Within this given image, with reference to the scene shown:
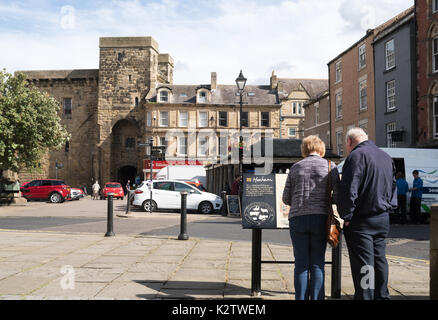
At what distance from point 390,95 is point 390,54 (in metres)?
2.26

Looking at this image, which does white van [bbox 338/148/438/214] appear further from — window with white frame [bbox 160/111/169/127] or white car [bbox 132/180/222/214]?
window with white frame [bbox 160/111/169/127]

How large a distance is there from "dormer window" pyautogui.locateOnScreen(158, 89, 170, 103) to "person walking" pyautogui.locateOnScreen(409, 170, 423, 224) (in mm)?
35856

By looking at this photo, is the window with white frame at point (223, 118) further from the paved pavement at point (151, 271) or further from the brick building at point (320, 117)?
the paved pavement at point (151, 271)

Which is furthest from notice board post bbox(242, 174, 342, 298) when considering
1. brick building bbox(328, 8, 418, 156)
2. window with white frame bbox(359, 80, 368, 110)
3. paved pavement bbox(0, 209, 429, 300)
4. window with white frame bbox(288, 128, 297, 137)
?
window with white frame bbox(288, 128, 297, 137)

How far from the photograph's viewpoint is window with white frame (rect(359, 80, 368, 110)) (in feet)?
96.5

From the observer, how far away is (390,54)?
26.4 metres

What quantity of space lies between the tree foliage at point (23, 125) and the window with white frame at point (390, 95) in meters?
19.6

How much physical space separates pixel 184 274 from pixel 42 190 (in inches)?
1103

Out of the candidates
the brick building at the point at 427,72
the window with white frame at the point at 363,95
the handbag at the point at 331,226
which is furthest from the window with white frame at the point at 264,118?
the handbag at the point at 331,226

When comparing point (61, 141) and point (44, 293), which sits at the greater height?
point (61, 141)

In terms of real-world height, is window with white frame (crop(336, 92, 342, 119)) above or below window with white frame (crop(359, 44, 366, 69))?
below
